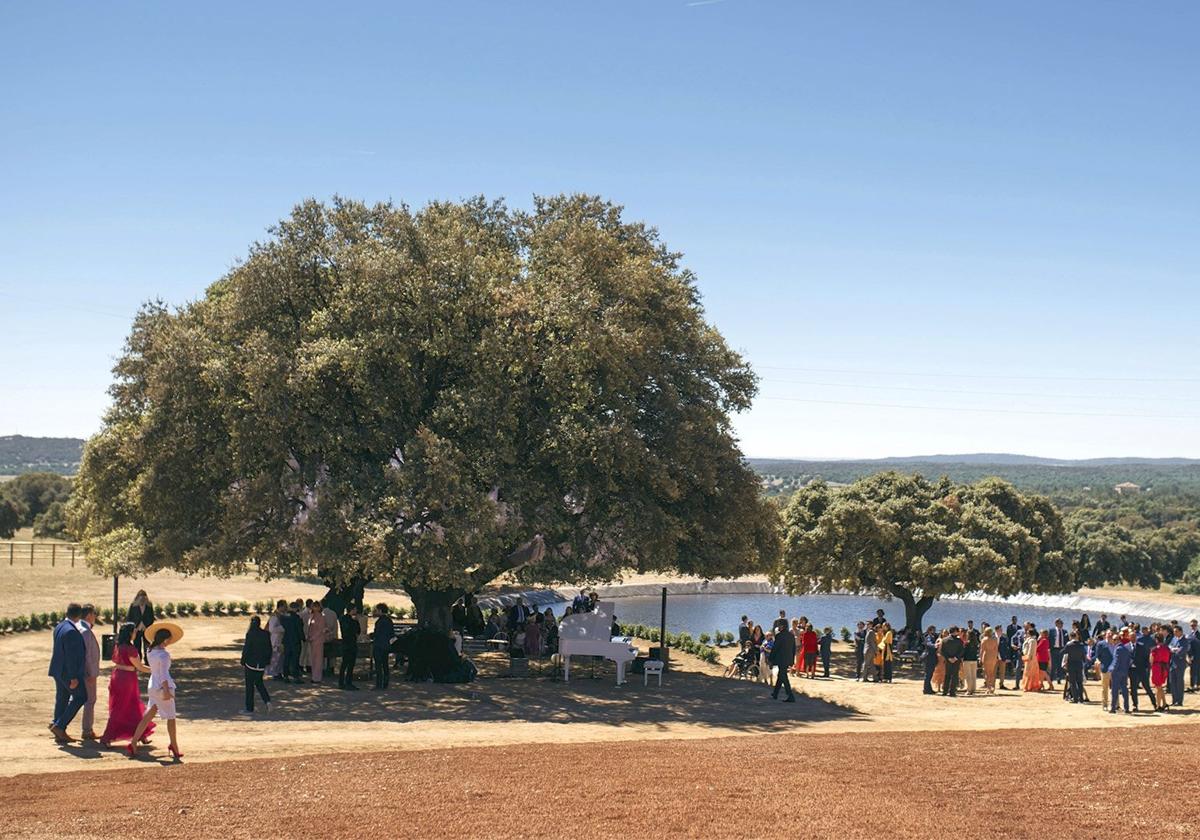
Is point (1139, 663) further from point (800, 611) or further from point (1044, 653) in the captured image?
point (800, 611)

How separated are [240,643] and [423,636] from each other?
9.75 metres

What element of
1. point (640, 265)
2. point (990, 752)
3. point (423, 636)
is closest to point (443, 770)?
point (990, 752)

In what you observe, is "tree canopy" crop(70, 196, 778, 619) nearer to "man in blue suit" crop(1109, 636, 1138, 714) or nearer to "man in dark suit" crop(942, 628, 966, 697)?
"man in dark suit" crop(942, 628, 966, 697)

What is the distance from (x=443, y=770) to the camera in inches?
563

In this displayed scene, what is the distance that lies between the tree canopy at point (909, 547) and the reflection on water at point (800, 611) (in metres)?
19.9

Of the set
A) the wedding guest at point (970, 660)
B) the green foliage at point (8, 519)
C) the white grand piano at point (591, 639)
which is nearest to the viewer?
the white grand piano at point (591, 639)

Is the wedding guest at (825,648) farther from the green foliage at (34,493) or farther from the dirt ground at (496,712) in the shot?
the green foliage at (34,493)

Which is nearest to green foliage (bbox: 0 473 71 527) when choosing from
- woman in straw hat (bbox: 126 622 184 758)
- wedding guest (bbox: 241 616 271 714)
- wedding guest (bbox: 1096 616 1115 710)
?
wedding guest (bbox: 241 616 271 714)

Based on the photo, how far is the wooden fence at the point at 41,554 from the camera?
169 feet

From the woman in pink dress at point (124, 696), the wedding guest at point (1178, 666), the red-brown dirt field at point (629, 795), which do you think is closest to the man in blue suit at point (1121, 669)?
the wedding guest at point (1178, 666)

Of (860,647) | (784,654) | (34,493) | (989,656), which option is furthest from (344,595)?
(34,493)

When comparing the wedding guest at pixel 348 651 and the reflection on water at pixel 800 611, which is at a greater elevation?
the wedding guest at pixel 348 651

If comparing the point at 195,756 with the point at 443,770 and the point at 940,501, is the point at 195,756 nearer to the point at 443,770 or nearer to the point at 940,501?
the point at 443,770

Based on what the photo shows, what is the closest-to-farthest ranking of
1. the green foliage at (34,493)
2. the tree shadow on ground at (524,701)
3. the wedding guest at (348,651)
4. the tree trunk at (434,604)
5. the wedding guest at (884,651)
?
the tree shadow on ground at (524,701), the wedding guest at (348,651), the tree trunk at (434,604), the wedding guest at (884,651), the green foliage at (34,493)
